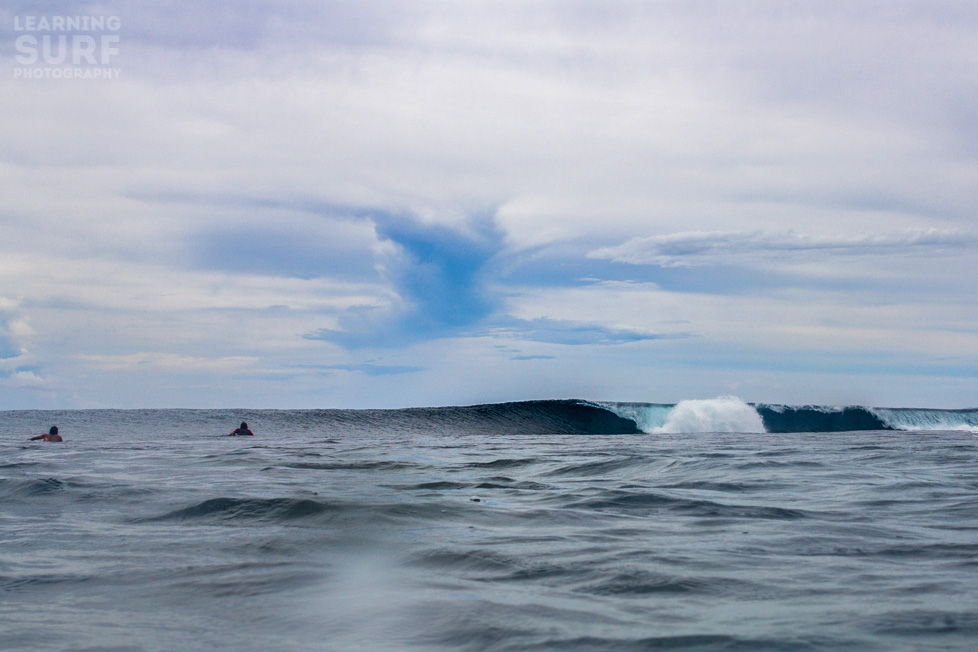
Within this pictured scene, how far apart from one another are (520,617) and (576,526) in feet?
8.18

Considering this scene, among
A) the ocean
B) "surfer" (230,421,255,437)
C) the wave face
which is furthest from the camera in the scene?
the wave face

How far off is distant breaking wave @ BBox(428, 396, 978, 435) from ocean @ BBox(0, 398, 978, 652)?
74.1ft

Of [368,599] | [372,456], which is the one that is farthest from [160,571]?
[372,456]

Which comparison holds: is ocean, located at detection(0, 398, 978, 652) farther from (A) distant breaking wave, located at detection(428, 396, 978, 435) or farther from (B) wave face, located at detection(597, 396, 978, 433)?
(B) wave face, located at detection(597, 396, 978, 433)

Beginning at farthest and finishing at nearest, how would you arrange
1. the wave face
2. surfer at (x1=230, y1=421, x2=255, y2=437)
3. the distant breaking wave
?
the wave face < the distant breaking wave < surfer at (x1=230, y1=421, x2=255, y2=437)

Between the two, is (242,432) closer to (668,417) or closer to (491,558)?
(491,558)

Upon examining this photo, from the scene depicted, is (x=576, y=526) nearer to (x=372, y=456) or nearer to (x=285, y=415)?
(x=372, y=456)

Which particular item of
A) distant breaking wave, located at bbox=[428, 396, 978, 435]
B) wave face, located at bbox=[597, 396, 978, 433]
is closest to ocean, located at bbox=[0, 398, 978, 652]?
distant breaking wave, located at bbox=[428, 396, 978, 435]

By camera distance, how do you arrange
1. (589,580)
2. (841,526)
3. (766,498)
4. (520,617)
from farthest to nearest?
(766,498) < (841,526) < (589,580) < (520,617)

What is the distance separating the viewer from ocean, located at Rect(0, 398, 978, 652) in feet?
10.6

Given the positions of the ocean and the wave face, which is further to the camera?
the wave face

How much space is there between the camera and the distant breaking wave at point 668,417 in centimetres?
3361

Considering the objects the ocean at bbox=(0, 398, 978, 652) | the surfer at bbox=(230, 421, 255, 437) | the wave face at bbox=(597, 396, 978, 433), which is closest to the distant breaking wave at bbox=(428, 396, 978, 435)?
the wave face at bbox=(597, 396, 978, 433)

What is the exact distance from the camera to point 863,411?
41.4 metres
